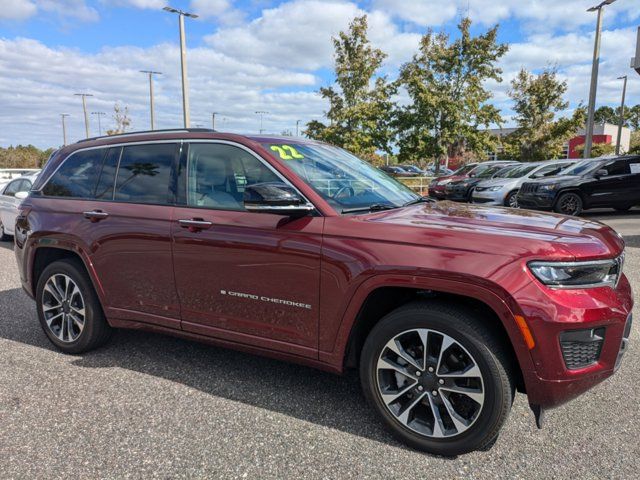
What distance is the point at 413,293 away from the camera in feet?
9.25

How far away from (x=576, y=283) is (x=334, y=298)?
4.16 ft

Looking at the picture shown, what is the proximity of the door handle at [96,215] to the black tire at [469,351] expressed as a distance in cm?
231

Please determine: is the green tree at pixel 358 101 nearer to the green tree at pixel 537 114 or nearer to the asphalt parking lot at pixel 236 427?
the green tree at pixel 537 114

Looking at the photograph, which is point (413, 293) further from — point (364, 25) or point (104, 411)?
point (364, 25)

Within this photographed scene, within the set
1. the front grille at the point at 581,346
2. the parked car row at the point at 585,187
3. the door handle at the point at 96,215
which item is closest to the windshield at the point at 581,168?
the parked car row at the point at 585,187

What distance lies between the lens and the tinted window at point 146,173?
359 centimetres

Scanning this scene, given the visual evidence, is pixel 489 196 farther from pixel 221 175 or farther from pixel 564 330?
pixel 564 330

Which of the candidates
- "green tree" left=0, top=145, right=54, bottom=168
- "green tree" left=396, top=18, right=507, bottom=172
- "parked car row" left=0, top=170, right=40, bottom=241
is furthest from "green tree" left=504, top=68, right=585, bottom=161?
"green tree" left=0, top=145, right=54, bottom=168

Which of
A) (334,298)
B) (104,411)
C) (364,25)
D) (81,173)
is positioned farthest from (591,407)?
(364,25)

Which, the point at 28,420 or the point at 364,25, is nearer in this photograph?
the point at 28,420

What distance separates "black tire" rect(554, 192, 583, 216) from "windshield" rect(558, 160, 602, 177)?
680mm

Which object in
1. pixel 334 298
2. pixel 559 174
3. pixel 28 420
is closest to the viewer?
pixel 334 298

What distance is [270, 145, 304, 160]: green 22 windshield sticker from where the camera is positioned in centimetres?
326

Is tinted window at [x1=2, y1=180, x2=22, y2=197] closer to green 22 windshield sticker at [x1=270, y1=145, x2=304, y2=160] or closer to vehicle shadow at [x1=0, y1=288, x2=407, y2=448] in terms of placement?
vehicle shadow at [x1=0, y1=288, x2=407, y2=448]
